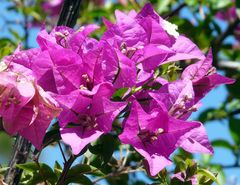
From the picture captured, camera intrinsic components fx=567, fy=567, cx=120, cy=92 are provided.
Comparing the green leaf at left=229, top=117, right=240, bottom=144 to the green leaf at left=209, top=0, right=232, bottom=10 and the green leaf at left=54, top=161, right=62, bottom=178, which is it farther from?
the green leaf at left=54, top=161, right=62, bottom=178

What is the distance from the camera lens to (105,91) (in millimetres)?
938

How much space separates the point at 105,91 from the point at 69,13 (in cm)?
32

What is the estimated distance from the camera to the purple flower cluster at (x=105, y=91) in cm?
91

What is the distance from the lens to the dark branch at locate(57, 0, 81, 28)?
3.91 feet

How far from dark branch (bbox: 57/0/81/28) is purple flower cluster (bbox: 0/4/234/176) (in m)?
0.17

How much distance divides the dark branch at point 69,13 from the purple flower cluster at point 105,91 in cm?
17

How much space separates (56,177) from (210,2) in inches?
60.4

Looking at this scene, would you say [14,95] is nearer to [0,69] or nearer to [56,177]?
[0,69]

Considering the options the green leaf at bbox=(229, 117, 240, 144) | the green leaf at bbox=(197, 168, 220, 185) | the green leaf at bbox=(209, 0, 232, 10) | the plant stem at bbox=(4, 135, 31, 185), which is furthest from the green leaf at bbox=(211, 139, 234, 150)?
the plant stem at bbox=(4, 135, 31, 185)

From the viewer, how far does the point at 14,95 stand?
35.8 inches

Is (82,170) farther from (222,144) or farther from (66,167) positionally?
(222,144)

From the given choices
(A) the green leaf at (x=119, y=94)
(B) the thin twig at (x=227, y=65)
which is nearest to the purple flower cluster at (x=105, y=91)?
(A) the green leaf at (x=119, y=94)

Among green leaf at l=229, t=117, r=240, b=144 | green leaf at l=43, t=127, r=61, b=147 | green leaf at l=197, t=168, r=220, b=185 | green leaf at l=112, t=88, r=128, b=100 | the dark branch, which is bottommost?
green leaf at l=229, t=117, r=240, b=144

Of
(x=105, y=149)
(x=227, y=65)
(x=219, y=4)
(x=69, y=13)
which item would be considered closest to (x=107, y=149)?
(x=105, y=149)
